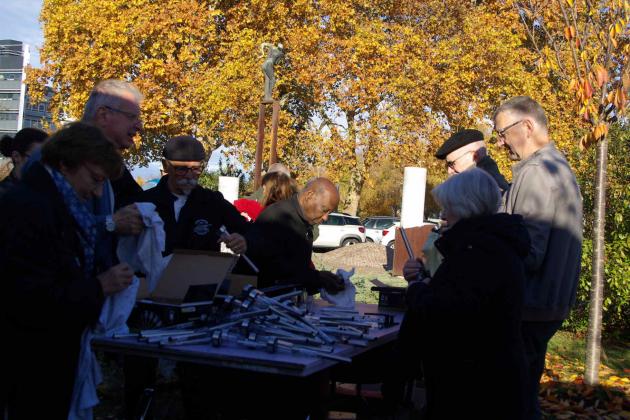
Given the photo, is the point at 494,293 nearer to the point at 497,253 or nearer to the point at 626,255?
the point at 497,253

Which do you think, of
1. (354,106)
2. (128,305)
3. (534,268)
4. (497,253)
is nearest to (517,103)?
(534,268)

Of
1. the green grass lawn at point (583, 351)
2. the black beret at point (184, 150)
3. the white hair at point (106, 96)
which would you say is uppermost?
the white hair at point (106, 96)

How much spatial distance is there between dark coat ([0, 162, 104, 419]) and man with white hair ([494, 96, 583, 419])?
206 centimetres

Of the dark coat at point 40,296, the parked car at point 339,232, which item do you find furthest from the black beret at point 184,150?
Result: the parked car at point 339,232

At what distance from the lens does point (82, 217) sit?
9.55 feet

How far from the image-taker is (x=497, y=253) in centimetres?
302

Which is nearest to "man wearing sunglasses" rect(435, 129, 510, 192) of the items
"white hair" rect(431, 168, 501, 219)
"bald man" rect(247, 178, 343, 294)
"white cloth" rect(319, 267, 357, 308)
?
"bald man" rect(247, 178, 343, 294)

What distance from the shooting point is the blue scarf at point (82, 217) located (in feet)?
9.30

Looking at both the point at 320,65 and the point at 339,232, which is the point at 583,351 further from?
the point at 339,232

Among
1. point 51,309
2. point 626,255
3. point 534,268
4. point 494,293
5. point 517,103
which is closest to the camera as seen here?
point 51,309

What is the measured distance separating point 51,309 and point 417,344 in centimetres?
144

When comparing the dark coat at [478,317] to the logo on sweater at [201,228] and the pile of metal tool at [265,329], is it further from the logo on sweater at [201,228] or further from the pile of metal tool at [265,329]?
the logo on sweater at [201,228]

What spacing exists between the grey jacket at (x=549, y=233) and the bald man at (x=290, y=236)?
1.38 metres

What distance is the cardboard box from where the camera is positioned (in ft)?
11.9
